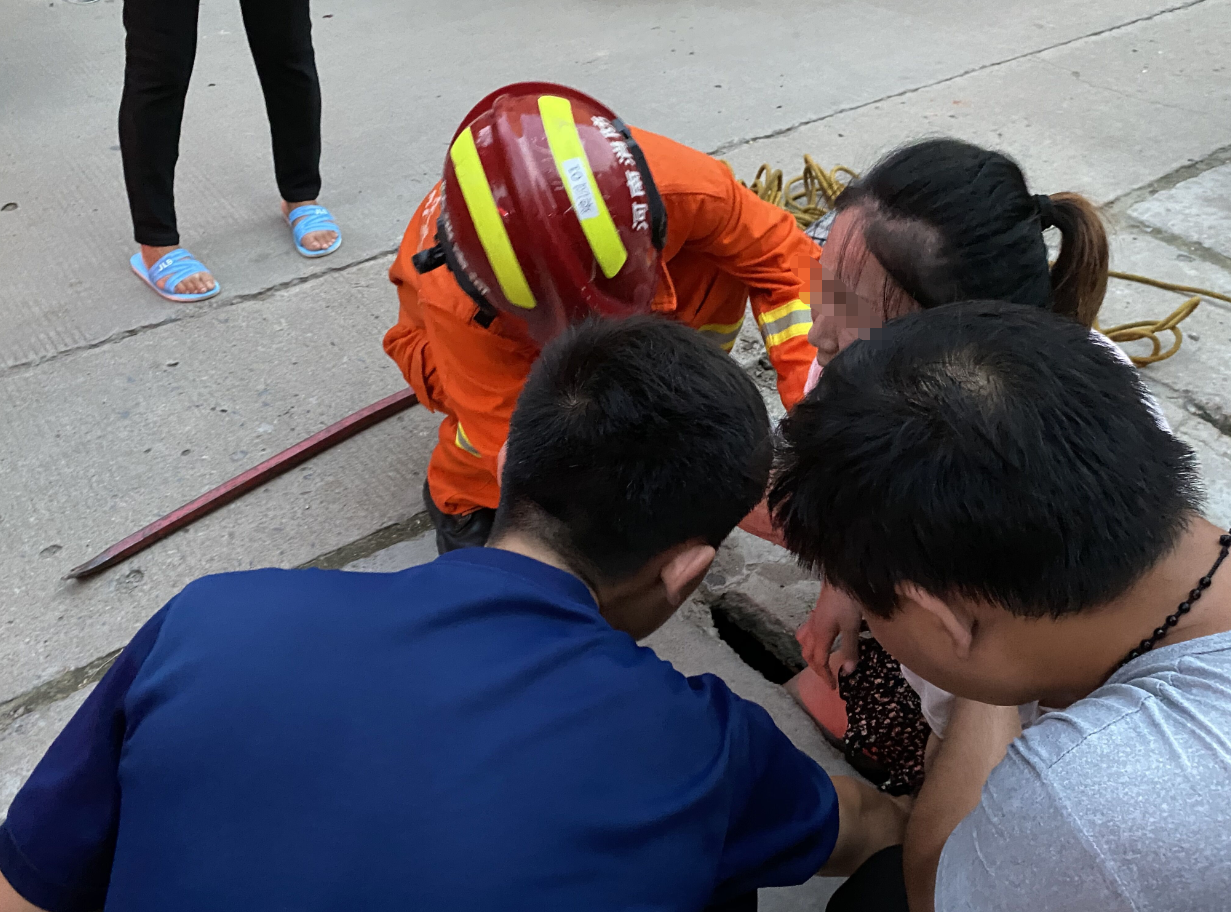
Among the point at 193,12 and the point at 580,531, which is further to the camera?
the point at 193,12

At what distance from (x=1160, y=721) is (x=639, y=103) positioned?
3605 mm

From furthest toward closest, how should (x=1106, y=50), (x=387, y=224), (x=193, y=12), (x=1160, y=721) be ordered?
1. (x=1106, y=50)
2. (x=387, y=224)
3. (x=193, y=12)
4. (x=1160, y=721)

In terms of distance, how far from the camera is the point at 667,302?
6.19 ft

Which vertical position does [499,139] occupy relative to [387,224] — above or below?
above

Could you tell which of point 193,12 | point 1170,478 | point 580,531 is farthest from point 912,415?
point 193,12

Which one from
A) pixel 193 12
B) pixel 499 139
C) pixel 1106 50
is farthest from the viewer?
pixel 1106 50

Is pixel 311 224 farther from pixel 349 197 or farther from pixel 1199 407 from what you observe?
pixel 1199 407

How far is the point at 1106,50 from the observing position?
440 cm

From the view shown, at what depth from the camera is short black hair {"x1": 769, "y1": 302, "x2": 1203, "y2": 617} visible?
84 centimetres

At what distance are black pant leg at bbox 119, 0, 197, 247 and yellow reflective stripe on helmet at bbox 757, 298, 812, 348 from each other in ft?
5.98

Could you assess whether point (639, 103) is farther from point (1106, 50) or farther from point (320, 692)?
point (320, 692)

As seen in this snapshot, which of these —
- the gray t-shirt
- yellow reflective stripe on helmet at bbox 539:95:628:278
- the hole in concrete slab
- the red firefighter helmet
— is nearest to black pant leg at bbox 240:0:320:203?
the red firefighter helmet

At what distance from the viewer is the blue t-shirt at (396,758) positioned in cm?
80

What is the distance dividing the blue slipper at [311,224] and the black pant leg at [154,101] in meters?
0.38
